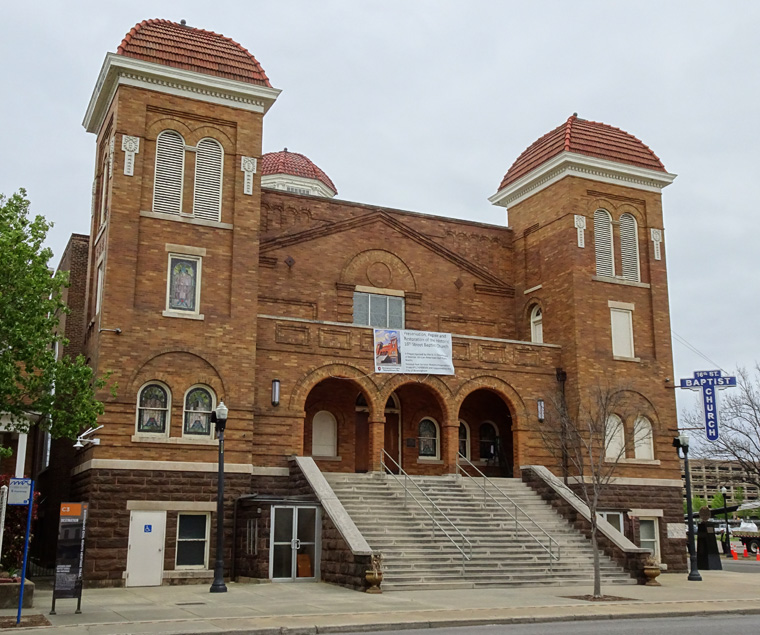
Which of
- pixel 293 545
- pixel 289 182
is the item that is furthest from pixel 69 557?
pixel 289 182

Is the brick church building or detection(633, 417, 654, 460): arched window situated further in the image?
detection(633, 417, 654, 460): arched window

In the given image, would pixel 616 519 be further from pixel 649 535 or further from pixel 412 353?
pixel 412 353

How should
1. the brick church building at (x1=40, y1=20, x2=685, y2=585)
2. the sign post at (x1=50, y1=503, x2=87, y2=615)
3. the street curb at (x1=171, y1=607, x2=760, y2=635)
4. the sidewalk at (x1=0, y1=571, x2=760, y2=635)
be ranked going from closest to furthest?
the street curb at (x1=171, y1=607, x2=760, y2=635)
the sidewalk at (x1=0, y1=571, x2=760, y2=635)
the sign post at (x1=50, y1=503, x2=87, y2=615)
the brick church building at (x1=40, y1=20, x2=685, y2=585)

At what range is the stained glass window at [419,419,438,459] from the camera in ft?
101

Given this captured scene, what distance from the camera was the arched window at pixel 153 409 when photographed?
958 inches

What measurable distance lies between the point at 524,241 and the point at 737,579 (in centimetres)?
1383

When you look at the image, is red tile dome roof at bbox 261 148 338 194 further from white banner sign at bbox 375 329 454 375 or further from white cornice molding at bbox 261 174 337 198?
white banner sign at bbox 375 329 454 375

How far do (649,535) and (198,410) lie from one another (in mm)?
15513

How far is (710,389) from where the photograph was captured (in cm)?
3103

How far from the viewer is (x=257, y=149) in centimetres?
2761

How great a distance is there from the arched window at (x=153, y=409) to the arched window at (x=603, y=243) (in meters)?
15.5

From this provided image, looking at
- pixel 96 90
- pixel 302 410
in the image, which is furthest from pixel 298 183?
pixel 302 410

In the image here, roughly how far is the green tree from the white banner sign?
9380 millimetres

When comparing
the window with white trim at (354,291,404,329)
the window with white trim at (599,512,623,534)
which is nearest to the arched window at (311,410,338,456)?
the window with white trim at (354,291,404,329)
